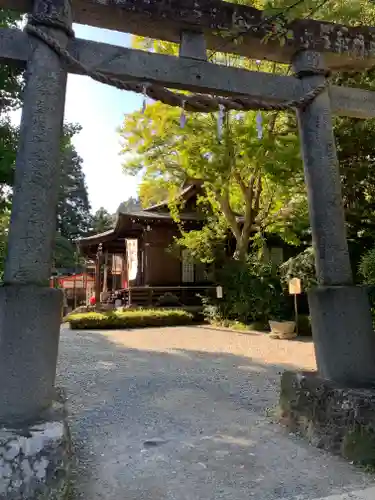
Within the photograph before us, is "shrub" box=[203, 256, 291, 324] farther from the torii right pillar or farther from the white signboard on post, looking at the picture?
the torii right pillar

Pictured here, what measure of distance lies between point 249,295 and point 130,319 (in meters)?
4.38

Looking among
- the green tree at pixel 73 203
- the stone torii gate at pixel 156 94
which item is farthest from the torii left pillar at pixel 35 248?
the green tree at pixel 73 203

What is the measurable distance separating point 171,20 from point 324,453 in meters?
4.44

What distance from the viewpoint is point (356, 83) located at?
811 centimetres

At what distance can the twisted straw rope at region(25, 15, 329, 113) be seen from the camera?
11.1ft

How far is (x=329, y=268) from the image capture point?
3867 millimetres

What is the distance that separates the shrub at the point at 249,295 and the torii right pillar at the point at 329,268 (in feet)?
32.0

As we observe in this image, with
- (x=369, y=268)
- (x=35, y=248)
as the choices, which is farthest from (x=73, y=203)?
(x=35, y=248)

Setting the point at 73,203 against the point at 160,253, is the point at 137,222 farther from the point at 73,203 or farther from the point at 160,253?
the point at 73,203

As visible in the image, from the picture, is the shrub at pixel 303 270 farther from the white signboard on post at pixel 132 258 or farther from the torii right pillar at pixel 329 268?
the torii right pillar at pixel 329 268

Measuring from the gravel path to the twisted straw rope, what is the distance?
3371mm

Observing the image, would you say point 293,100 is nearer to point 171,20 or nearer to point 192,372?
point 171,20

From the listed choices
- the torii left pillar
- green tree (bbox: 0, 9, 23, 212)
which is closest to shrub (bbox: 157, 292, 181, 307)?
green tree (bbox: 0, 9, 23, 212)

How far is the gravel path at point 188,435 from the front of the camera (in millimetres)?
2951
